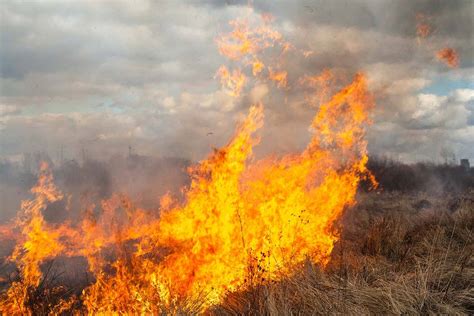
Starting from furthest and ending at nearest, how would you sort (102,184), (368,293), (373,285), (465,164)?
1. (465,164)
2. (102,184)
3. (373,285)
4. (368,293)

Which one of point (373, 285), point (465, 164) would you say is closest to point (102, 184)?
point (373, 285)

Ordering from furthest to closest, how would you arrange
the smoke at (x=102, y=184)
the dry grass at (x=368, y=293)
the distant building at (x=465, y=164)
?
the distant building at (x=465, y=164) < the smoke at (x=102, y=184) < the dry grass at (x=368, y=293)

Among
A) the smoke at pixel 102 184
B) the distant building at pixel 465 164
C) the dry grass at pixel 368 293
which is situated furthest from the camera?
the distant building at pixel 465 164

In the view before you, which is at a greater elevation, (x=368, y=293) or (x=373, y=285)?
(x=368, y=293)

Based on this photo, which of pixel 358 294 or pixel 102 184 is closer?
pixel 358 294

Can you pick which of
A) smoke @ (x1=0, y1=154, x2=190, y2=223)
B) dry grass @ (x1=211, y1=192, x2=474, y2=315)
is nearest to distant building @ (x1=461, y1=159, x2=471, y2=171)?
smoke @ (x1=0, y1=154, x2=190, y2=223)

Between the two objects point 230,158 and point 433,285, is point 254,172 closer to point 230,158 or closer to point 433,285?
point 230,158

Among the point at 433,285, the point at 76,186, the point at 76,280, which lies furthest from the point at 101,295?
the point at 76,186

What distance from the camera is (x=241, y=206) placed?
7.39 meters

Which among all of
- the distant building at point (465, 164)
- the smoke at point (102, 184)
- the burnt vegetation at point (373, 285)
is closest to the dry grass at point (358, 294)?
the burnt vegetation at point (373, 285)

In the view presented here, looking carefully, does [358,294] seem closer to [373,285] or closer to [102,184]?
[373,285]

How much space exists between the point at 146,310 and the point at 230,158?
4053 millimetres

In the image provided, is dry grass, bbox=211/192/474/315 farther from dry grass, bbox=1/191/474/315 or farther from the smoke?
the smoke

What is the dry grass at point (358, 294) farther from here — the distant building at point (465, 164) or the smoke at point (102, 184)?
the distant building at point (465, 164)
